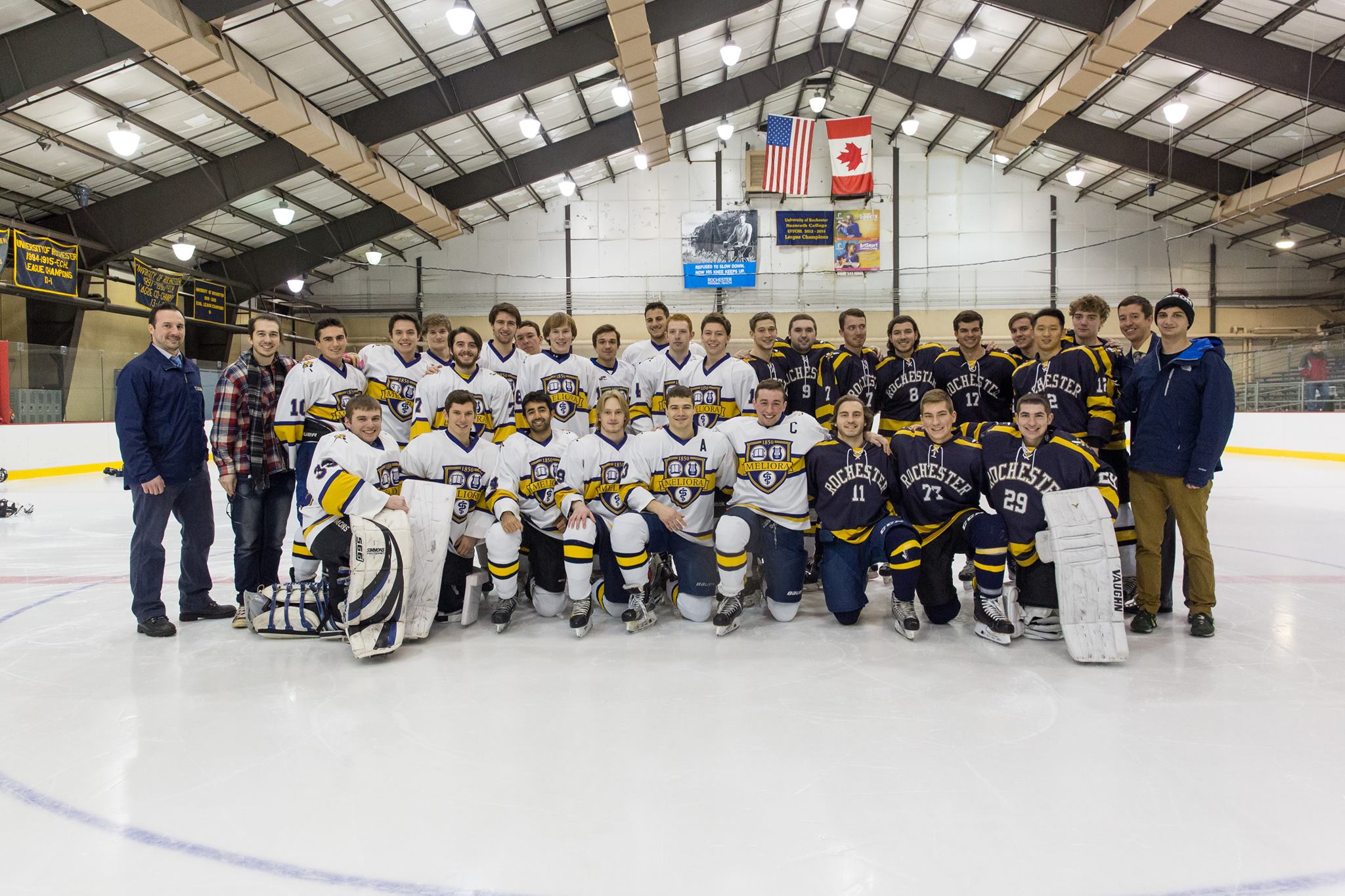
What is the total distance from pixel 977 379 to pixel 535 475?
113 inches

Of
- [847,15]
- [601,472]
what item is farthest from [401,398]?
[847,15]

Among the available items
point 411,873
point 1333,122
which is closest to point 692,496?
point 411,873

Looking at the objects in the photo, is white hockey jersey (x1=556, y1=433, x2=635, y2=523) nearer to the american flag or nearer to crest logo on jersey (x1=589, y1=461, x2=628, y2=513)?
crest logo on jersey (x1=589, y1=461, x2=628, y2=513)

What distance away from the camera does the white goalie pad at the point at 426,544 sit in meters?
3.71

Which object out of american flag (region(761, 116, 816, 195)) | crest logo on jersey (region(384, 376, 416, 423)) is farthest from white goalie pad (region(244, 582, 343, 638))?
american flag (region(761, 116, 816, 195))

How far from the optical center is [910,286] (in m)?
19.8

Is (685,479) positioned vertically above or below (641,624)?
above

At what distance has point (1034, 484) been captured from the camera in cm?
369

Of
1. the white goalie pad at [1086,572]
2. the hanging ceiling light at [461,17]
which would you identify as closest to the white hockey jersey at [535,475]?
the white goalie pad at [1086,572]

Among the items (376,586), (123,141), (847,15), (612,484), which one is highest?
(847,15)

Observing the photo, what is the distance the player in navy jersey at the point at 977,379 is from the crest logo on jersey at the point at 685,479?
1.81m

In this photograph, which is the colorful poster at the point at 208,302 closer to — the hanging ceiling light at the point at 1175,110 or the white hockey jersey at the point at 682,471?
the white hockey jersey at the point at 682,471

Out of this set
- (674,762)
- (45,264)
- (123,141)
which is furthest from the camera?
(45,264)

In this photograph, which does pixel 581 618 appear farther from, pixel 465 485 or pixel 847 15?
pixel 847 15
